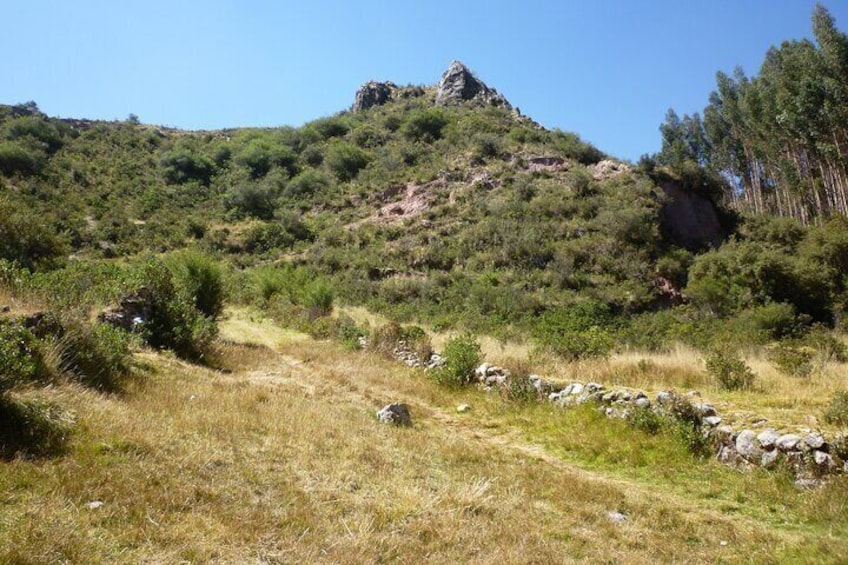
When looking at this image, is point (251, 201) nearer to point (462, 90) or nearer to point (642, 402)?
point (462, 90)

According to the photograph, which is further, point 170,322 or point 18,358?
point 170,322

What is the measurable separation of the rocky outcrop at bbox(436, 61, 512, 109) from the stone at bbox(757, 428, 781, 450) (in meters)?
53.7

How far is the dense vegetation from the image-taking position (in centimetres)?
3316

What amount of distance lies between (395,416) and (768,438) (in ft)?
16.5

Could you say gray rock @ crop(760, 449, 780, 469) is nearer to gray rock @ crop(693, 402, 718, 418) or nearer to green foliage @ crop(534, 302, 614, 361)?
gray rock @ crop(693, 402, 718, 418)

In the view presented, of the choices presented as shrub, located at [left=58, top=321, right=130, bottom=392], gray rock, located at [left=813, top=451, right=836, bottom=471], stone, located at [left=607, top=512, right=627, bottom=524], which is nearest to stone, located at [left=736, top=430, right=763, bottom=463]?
gray rock, located at [left=813, top=451, right=836, bottom=471]

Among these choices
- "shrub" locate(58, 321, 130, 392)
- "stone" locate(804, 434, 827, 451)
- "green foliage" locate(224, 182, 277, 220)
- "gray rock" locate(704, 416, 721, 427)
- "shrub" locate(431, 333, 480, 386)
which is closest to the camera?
"stone" locate(804, 434, 827, 451)

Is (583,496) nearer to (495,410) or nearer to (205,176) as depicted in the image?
(495,410)

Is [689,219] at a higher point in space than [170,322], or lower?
higher

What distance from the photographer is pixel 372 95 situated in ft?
212

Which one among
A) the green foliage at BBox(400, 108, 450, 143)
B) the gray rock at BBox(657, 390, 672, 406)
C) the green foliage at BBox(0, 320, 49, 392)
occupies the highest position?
the green foliage at BBox(400, 108, 450, 143)

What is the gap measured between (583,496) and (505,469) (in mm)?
1024

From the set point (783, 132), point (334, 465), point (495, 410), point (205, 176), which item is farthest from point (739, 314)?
point (205, 176)

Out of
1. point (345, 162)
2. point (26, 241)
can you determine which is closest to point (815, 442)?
point (26, 241)
